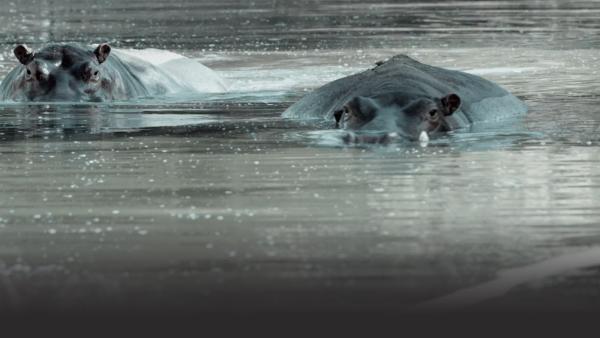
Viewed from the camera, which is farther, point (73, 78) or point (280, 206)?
point (73, 78)

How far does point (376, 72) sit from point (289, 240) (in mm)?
5880

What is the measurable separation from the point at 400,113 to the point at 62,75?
5.05m

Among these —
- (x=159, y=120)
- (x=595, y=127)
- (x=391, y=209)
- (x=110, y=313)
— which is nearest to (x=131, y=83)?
(x=159, y=120)

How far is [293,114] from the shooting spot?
513 inches

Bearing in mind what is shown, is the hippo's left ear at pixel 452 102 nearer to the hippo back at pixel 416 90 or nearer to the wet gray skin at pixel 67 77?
the hippo back at pixel 416 90

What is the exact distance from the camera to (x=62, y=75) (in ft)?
50.0

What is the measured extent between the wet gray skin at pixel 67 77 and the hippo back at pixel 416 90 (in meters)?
2.54

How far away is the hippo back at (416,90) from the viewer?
11.8 meters

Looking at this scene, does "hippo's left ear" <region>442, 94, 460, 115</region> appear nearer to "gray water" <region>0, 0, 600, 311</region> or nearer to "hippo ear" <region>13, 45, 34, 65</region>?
"gray water" <region>0, 0, 600, 311</region>

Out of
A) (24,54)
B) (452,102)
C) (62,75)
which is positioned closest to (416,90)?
(452,102)

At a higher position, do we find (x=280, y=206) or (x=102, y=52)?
(x=102, y=52)

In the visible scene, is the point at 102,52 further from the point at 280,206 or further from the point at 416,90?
the point at 280,206

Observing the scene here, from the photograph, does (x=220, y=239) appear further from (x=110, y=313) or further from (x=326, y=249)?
(x=110, y=313)

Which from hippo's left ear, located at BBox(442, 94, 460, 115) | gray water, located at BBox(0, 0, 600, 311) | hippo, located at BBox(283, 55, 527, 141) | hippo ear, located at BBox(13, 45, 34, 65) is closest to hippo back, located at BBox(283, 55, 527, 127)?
hippo, located at BBox(283, 55, 527, 141)
